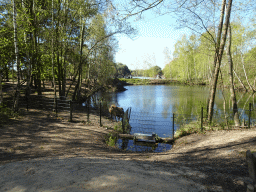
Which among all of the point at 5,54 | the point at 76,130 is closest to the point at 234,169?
the point at 76,130

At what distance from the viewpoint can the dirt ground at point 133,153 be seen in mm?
3689

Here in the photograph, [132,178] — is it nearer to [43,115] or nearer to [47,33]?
[43,115]

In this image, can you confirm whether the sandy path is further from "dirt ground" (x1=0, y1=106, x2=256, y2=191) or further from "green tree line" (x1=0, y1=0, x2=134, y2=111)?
"green tree line" (x1=0, y1=0, x2=134, y2=111)

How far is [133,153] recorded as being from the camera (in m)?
6.36

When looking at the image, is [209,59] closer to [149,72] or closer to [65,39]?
[65,39]

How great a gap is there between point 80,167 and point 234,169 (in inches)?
137

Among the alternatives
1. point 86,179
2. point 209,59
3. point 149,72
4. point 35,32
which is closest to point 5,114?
point 35,32

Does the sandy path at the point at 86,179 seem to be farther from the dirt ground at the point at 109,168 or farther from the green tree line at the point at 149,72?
the green tree line at the point at 149,72

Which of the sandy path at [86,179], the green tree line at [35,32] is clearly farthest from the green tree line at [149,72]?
the sandy path at [86,179]

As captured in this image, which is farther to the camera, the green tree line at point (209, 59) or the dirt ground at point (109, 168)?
the green tree line at point (209, 59)

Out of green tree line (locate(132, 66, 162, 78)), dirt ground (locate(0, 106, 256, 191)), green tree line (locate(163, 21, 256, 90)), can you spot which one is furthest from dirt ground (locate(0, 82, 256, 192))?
green tree line (locate(132, 66, 162, 78))

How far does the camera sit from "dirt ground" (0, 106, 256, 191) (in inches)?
145

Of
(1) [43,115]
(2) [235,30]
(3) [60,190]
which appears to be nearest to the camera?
(3) [60,190]

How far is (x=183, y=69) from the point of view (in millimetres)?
50469
